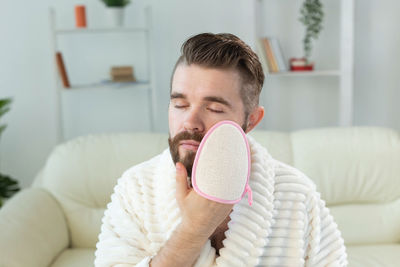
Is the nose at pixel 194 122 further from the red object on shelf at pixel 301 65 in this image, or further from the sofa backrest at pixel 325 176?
the red object on shelf at pixel 301 65

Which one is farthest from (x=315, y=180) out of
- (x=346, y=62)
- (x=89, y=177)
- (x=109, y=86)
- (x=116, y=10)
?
(x=116, y=10)

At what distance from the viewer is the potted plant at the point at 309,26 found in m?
3.22

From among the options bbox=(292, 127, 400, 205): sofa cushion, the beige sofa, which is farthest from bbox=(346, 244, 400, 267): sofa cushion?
bbox=(292, 127, 400, 205): sofa cushion

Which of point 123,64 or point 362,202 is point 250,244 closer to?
point 362,202

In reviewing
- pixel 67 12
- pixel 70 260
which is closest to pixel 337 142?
pixel 70 260

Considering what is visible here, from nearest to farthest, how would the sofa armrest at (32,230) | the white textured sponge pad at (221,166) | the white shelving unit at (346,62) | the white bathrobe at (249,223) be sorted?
the white textured sponge pad at (221,166)
the white bathrobe at (249,223)
the sofa armrest at (32,230)
the white shelving unit at (346,62)

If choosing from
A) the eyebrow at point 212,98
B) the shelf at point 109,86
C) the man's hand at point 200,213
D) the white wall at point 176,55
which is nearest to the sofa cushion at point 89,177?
the shelf at point 109,86

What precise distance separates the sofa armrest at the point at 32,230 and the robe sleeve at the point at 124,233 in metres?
0.77

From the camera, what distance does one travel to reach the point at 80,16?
3.15 m

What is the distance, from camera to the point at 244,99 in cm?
110

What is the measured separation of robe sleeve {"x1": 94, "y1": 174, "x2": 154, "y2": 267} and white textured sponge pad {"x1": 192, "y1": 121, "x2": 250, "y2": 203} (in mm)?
277

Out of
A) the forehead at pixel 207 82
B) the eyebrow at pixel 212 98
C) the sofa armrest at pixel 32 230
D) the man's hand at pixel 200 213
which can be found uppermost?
the forehead at pixel 207 82

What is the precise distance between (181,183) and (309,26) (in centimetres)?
248

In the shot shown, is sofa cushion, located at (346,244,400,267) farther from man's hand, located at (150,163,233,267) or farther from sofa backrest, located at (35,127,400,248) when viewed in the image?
man's hand, located at (150,163,233,267)
